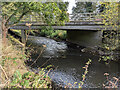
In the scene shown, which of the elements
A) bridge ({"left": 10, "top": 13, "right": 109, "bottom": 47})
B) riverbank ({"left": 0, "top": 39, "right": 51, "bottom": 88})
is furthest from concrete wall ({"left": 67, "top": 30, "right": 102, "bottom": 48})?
riverbank ({"left": 0, "top": 39, "right": 51, "bottom": 88})

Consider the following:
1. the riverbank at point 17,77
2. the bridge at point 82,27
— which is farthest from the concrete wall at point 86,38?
the riverbank at point 17,77

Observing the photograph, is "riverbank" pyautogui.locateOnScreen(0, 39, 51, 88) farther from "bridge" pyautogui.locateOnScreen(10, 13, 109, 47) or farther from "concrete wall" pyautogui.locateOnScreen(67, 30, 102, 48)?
"concrete wall" pyautogui.locateOnScreen(67, 30, 102, 48)

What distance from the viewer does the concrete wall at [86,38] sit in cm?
1394

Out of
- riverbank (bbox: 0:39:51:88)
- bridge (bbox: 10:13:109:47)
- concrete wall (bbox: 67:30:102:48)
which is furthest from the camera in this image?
concrete wall (bbox: 67:30:102:48)

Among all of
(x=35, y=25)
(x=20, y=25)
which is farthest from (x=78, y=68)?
(x=20, y=25)

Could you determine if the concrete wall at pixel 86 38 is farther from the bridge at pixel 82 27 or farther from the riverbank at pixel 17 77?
the riverbank at pixel 17 77

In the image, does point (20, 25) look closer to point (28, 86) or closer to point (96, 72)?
point (96, 72)

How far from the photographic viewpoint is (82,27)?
1299 centimetres

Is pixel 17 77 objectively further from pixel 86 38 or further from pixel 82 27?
pixel 86 38

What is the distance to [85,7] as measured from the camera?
2011cm

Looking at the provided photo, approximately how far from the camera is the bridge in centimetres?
1254

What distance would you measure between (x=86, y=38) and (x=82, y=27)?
11.4ft

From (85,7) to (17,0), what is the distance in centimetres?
1632

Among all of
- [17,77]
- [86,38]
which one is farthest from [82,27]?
[17,77]
